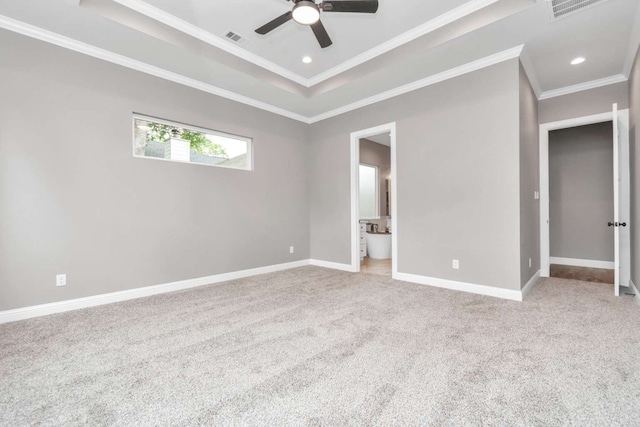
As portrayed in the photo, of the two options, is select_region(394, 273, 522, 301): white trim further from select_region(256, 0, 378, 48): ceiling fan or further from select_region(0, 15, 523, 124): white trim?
select_region(256, 0, 378, 48): ceiling fan

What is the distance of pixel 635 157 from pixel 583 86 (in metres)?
1.30

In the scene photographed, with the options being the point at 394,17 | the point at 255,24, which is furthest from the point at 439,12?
the point at 255,24

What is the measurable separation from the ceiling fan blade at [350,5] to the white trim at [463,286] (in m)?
3.13

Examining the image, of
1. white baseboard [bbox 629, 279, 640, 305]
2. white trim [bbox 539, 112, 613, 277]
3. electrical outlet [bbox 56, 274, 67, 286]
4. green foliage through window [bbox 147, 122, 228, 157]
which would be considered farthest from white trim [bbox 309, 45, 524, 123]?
electrical outlet [bbox 56, 274, 67, 286]

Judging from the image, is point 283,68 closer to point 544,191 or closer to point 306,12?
point 306,12

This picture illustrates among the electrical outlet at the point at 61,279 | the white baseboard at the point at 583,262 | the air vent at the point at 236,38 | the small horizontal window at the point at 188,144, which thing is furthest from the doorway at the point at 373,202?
the electrical outlet at the point at 61,279

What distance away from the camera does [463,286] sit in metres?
3.54

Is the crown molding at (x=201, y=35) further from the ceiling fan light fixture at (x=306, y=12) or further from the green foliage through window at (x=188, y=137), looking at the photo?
the ceiling fan light fixture at (x=306, y=12)

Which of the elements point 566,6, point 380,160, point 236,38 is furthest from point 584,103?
point 236,38

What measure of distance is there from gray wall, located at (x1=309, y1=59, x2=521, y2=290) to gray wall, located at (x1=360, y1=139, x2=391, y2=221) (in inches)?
81.9

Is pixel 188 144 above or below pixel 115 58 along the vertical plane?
below

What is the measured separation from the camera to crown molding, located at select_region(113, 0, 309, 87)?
9.00ft

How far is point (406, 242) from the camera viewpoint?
13.4 ft

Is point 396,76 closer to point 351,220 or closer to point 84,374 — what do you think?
point 351,220
